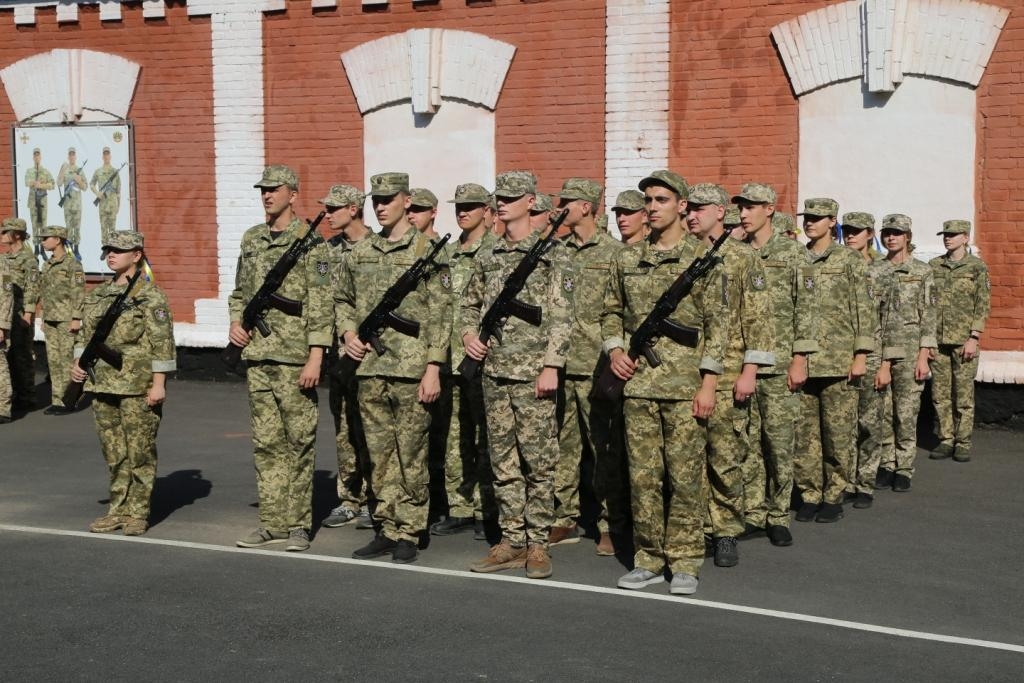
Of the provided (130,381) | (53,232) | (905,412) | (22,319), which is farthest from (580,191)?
(22,319)

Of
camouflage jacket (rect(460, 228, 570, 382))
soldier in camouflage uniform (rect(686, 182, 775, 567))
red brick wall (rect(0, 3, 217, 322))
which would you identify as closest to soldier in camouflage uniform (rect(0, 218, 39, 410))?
red brick wall (rect(0, 3, 217, 322))

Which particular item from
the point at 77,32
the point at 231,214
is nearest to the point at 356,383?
the point at 231,214

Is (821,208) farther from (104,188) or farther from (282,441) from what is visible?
(104,188)

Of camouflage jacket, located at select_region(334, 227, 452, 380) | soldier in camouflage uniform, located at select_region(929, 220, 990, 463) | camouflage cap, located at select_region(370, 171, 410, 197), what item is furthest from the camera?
soldier in camouflage uniform, located at select_region(929, 220, 990, 463)

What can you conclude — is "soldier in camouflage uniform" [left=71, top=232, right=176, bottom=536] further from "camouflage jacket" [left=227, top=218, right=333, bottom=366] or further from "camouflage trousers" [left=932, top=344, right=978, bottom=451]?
"camouflage trousers" [left=932, top=344, right=978, bottom=451]

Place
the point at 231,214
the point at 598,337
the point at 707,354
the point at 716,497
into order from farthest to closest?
the point at 231,214 → the point at 598,337 → the point at 716,497 → the point at 707,354

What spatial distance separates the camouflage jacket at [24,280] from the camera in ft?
52.2

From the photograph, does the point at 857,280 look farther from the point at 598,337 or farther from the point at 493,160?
the point at 493,160

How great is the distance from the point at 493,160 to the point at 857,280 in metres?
7.33

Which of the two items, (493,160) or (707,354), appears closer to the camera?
(707,354)

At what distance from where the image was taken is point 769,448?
31.3 feet

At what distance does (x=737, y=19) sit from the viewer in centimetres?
1523

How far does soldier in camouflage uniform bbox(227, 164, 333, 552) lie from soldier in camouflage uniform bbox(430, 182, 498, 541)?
89 centimetres

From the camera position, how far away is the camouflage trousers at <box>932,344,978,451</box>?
12906 millimetres
